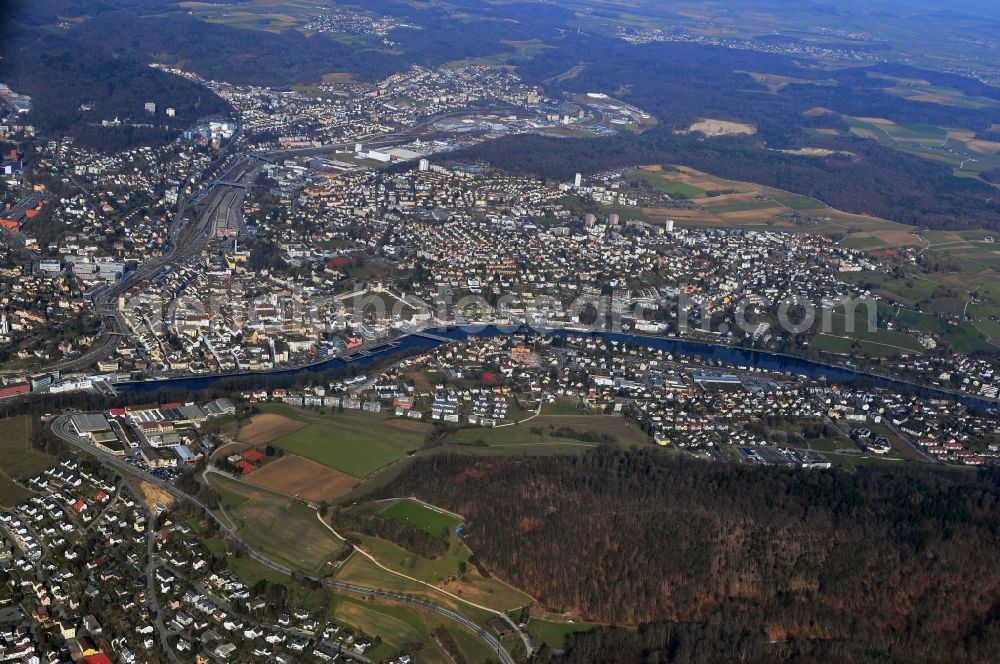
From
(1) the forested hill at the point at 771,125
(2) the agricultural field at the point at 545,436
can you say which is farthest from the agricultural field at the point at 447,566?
(1) the forested hill at the point at 771,125

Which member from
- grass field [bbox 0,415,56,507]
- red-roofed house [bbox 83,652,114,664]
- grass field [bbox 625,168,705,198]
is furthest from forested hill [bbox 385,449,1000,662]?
grass field [bbox 625,168,705,198]

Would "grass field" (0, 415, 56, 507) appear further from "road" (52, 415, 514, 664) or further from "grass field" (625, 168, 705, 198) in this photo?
"grass field" (625, 168, 705, 198)

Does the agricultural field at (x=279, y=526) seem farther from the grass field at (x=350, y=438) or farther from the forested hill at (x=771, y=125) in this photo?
the forested hill at (x=771, y=125)

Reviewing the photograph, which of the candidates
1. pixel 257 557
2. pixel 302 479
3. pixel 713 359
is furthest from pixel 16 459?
pixel 713 359

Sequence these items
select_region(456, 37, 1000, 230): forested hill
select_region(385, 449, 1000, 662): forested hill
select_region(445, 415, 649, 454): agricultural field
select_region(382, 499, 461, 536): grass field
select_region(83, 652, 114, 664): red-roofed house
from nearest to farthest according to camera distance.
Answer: select_region(83, 652, 114, 664): red-roofed house < select_region(385, 449, 1000, 662): forested hill < select_region(382, 499, 461, 536): grass field < select_region(445, 415, 649, 454): agricultural field < select_region(456, 37, 1000, 230): forested hill

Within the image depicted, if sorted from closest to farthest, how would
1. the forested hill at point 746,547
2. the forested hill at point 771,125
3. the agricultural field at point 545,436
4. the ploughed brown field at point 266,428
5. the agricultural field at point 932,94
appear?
the forested hill at point 746,547 < the ploughed brown field at point 266,428 < the agricultural field at point 545,436 < the forested hill at point 771,125 < the agricultural field at point 932,94

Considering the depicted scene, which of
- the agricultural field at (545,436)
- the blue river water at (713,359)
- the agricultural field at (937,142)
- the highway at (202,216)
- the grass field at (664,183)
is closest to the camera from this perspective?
the agricultural field at (545,436)
